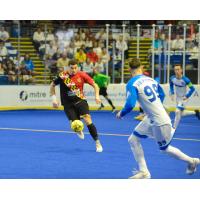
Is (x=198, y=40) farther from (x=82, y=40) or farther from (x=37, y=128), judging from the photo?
(x=37, y=128)

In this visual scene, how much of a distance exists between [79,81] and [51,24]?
14692 millimetres

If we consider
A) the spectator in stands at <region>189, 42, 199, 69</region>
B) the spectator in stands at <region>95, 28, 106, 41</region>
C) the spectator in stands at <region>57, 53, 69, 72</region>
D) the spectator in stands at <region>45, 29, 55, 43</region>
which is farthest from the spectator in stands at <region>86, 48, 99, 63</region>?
the spectator in stands at <region>189, 42, 199, 69</region>

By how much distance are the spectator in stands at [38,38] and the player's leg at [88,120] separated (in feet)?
46.4

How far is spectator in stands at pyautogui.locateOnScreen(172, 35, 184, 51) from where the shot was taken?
27334mm

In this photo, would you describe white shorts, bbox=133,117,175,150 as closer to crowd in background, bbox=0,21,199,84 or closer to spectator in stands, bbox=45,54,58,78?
crowd in background, bbox=0,21,199,84

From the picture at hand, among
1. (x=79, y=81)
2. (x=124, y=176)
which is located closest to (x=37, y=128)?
(x=79, y=81)

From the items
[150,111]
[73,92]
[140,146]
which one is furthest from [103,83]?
[150,111]

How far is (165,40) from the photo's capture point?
89.6 ft

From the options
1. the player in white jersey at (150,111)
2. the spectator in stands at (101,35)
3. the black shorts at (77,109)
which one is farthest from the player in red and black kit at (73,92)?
the spectator in stands at (101,35)

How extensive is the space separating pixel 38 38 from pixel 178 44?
6.23 m

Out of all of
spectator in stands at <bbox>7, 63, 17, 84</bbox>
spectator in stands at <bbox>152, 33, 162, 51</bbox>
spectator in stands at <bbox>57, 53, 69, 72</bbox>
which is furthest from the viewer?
spectator in stands at <bbox>57, 53, 69, 72</bbox>

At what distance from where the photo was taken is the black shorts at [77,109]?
14.6 m

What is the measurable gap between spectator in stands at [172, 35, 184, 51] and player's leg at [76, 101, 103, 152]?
13412 millimetres

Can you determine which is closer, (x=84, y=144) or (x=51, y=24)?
(x=84, y=144)
